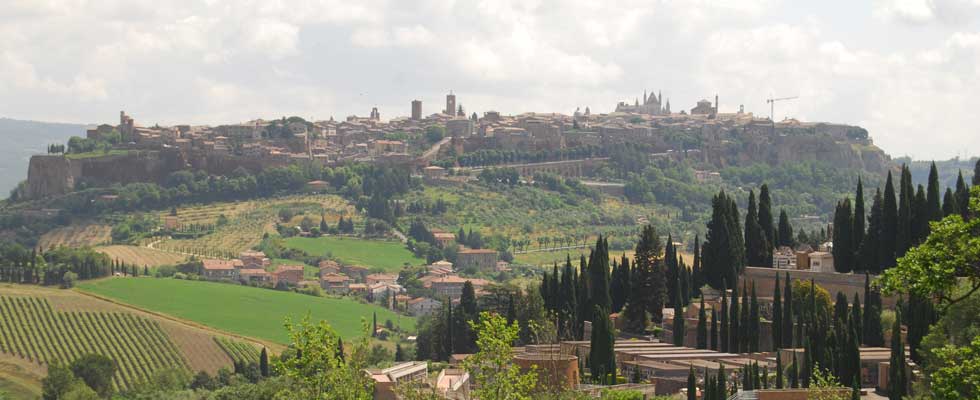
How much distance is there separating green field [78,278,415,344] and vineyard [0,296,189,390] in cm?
631

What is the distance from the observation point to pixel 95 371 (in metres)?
85.6

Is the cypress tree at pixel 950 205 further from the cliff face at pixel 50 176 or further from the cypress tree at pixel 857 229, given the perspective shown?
the cliff face at pixel 50 176

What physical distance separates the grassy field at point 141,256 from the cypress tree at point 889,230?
82.2 metres

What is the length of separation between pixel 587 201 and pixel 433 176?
1656 centimetres

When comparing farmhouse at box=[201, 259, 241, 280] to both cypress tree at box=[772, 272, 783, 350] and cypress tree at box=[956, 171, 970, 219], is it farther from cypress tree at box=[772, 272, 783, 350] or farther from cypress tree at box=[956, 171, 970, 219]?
cypress tree at box=[956, 171, 970, 219]

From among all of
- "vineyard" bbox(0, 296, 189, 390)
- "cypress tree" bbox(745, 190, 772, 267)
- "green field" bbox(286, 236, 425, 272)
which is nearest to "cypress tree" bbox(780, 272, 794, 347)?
"cypress tree" bbox(745, 190, 772, 267)

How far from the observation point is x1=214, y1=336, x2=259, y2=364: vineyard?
9253 centimetres

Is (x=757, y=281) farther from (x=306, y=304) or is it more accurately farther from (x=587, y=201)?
(x=587, y=201)

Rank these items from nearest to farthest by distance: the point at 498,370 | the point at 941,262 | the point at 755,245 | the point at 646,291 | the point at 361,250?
the point at 941,262
the point at 498,370
the point at 646,291
the point at 755,245
the point at 361,250

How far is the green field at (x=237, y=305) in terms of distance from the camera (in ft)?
351

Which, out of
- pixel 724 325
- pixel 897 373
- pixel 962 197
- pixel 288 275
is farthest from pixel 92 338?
pixel 897 373

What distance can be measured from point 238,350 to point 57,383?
17.6 metres

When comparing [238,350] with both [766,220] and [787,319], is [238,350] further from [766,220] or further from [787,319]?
[787,319]

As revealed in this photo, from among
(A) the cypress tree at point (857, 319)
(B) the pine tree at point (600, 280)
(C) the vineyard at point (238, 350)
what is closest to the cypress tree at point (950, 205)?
(A) the cypress tree at point (857, 319)
